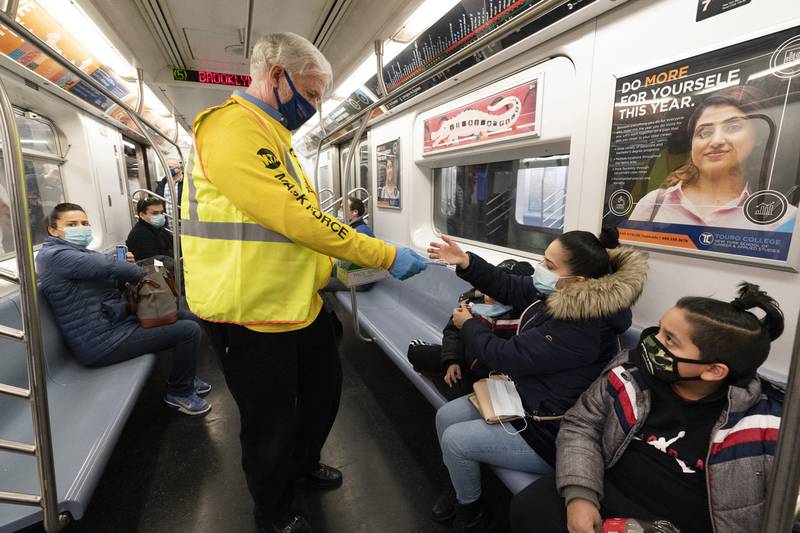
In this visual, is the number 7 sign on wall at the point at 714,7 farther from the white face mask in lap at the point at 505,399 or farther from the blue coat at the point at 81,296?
the blue coat at the point at 81,296

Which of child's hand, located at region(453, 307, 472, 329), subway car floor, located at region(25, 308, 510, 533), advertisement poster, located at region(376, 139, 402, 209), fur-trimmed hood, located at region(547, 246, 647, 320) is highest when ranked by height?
advertisement poster, located at region(376, 139, 402, 209)

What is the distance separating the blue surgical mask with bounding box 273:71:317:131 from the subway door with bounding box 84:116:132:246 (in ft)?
15.8

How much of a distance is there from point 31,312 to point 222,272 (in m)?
0.56

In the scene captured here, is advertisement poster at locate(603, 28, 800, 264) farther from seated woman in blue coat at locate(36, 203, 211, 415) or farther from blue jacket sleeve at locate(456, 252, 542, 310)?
seated woman in blue coat at locate(36, 203, 211, 415)

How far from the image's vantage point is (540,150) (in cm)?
282

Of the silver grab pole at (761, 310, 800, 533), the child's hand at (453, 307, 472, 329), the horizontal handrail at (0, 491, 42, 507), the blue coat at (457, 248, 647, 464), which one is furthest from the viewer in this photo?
the child's hand at (453, 307, 472, 329)

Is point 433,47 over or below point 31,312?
over

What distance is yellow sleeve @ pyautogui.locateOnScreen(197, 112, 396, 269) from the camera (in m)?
1.29

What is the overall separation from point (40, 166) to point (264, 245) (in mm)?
4841

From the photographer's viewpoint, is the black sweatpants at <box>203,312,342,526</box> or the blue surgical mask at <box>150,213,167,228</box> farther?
the blue surgical mask at <box>150,213,167,228</box>

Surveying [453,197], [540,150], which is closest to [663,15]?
[540,150]

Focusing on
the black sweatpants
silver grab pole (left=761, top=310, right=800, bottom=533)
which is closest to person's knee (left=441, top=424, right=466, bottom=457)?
the black sweatpants

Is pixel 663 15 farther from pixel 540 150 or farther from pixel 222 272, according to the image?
pixel 222 272

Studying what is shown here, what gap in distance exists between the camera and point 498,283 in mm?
2105
